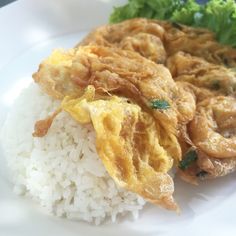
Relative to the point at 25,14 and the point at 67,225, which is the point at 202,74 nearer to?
the point at 67,225

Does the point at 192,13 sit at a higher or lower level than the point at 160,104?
lower

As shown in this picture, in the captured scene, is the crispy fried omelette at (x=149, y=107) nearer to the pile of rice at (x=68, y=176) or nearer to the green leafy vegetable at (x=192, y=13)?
the pile of rice at (x=68, y=176)

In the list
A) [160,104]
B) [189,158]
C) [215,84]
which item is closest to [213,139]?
[189,158]

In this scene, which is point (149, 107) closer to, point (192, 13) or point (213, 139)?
point (213, 139)

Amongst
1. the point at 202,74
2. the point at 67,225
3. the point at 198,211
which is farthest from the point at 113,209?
the point at 202,74

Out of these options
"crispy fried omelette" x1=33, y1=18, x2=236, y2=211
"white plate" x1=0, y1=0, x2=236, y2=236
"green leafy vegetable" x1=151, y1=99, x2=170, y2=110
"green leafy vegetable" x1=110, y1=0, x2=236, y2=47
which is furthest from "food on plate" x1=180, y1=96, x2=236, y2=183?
"green leafy vegetable" x1=110, y1=0, x2=236, y2=47

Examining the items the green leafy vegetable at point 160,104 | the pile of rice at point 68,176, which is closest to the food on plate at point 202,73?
the green leafy vegetable at point 160,104
